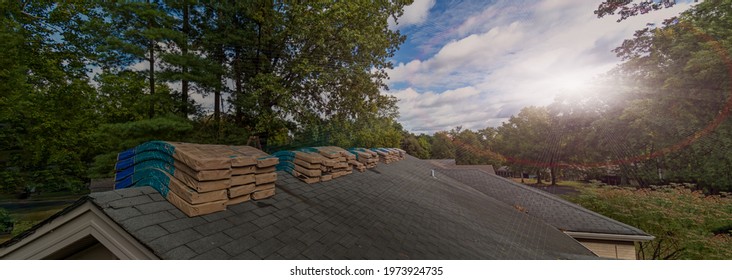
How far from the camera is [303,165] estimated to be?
4566 mm

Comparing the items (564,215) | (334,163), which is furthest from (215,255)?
(564,215)

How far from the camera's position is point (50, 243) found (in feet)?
5.98

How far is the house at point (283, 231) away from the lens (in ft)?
5.64

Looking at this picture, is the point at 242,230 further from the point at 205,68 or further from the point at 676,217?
the point at 676,217

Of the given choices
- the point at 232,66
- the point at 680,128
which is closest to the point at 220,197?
the point at 232,66

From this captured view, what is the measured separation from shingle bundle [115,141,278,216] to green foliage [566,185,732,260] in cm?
1206

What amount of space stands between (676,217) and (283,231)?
47.6ft

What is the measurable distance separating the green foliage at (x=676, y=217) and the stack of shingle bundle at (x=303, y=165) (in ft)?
36.6

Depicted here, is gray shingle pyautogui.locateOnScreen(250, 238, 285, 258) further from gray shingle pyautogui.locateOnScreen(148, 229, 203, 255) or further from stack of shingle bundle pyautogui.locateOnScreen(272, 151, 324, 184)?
stack of shingle bundle pyautogui.locateOnScreen(272, 151, 324, 184)

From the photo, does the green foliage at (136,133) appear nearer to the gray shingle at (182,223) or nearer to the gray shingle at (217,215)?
the gray shingle at (217,215)

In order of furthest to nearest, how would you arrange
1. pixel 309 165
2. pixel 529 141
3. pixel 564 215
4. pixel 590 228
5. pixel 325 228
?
pixel 529 141, pixel 564 215, pixel 590 228, pixel 309 165, pixel 325 228

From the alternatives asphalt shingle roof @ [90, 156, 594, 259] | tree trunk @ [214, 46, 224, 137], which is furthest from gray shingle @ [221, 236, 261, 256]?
tree trunk @ [214, 46, 224, 137]

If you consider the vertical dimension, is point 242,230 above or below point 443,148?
above
